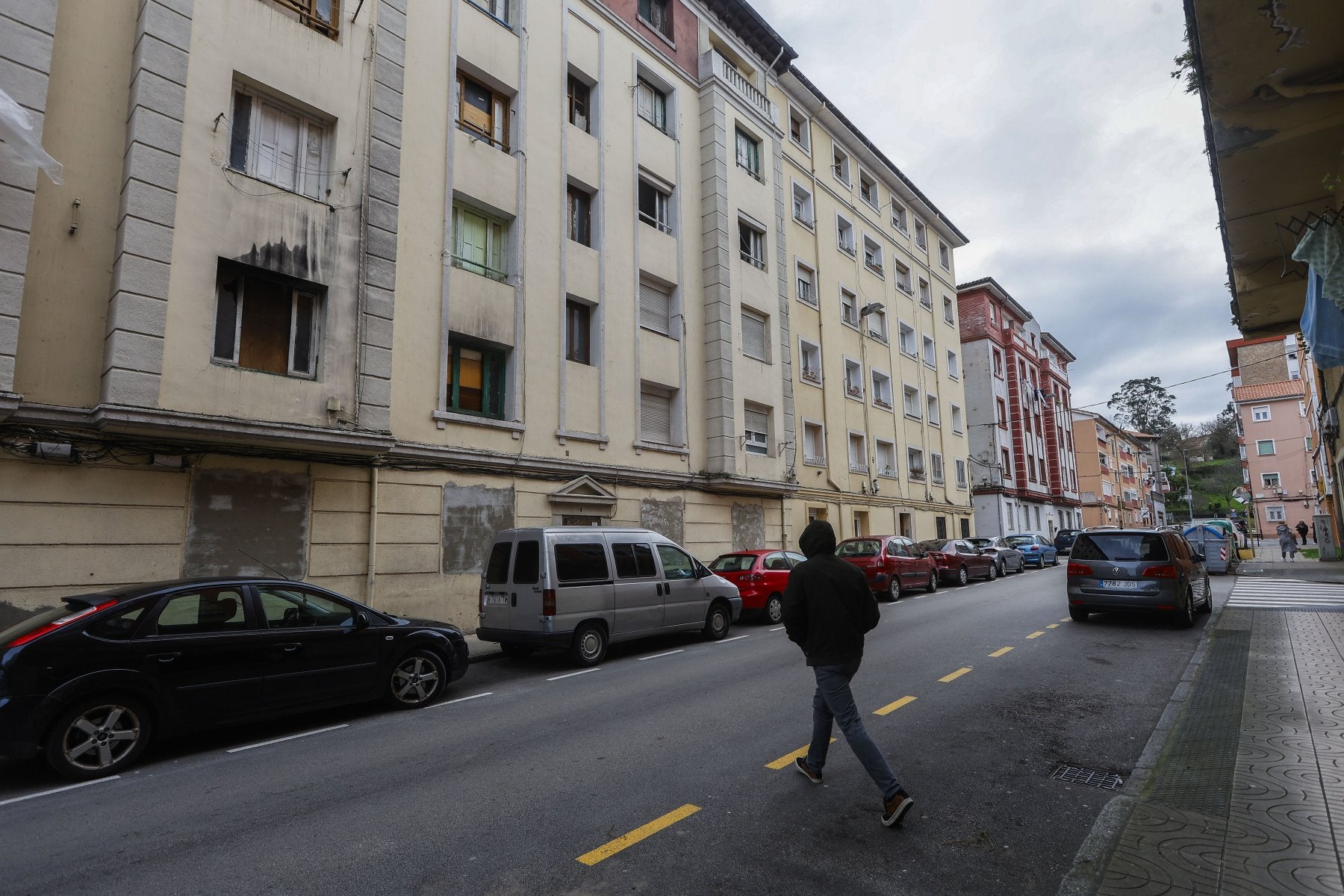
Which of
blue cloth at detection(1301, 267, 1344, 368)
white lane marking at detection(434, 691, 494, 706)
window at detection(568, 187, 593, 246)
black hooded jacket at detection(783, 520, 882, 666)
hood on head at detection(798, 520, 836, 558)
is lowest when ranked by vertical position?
white lane marking at detection(434, 691, 494, 706)

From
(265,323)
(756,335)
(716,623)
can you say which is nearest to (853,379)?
(756,335)

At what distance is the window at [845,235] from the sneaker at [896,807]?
2626cm

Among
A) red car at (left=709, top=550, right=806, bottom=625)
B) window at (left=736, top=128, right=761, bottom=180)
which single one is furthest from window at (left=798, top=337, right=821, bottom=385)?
red car at (left=709, top=550, right=806, bottom=625)

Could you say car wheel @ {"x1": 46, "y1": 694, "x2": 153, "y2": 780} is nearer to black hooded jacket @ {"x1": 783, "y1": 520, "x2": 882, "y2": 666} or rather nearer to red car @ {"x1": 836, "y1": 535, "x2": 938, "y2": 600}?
black hooded jacket @ {"x1": 783, "y1": 520, "x2": 882, "y2": 666}

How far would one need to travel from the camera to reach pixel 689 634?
1248 centimetres

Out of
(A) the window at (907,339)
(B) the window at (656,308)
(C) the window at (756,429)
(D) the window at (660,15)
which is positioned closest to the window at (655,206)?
(B) the window at (656,308)

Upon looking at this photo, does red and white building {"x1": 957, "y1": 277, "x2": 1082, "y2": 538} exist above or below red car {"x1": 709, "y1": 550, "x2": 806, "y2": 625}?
above

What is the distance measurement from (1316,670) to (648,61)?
1930 cm

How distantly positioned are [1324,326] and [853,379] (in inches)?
811

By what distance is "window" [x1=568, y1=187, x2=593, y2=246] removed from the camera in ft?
55.0

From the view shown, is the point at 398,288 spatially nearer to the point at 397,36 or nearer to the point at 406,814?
the point at 397,36

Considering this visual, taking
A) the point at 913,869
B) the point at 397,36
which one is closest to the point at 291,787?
the point at 913,869

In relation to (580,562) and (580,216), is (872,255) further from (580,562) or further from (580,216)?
(580,562)

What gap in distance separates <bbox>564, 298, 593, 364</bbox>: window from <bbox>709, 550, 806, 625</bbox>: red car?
19.0 feet
